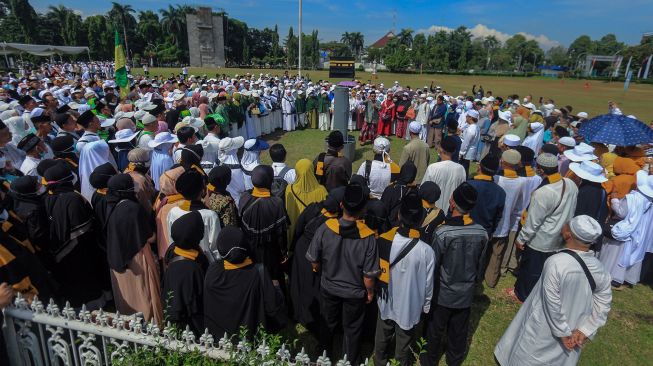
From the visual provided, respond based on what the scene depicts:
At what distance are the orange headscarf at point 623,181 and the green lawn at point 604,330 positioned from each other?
5.57 ft

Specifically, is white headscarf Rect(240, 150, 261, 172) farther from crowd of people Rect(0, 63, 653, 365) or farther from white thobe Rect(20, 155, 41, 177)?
white thobe Rect(20, 155, 41, 177)

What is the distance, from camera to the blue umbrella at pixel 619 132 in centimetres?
530

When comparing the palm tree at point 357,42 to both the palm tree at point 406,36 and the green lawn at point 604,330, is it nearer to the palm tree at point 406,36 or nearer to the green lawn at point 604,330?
the palm tree at point 406,36

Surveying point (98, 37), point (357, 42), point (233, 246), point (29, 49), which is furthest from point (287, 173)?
point (357, 42)

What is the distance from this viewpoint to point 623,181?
5.21m

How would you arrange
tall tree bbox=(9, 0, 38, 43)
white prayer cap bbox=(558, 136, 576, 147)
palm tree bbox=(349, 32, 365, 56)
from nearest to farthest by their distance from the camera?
white prayer cap bbox=(558, 136, 576, 147) < tall tree bbox=(9, 0, 38, 43) < palm tree bbox=(349, 32, 365, 56)

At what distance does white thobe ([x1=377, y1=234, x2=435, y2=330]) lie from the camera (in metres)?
3.24

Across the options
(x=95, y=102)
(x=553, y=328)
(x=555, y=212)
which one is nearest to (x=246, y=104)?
(x=95, y=102)

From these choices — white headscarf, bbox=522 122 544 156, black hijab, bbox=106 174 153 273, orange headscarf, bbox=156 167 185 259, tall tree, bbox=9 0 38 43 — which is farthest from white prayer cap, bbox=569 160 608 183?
tall tree, bbox=9 0 38 43

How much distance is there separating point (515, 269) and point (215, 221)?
5237mm

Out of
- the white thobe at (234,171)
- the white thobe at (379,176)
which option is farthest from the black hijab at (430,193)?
the white thobe at (234,171)

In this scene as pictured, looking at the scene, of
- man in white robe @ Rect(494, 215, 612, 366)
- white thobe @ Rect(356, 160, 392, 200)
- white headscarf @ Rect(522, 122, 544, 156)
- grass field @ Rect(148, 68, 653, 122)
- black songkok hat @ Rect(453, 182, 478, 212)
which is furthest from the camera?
grass field @ Rect(148, 68, 653, 122)

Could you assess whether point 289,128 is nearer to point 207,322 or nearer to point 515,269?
point 515,269

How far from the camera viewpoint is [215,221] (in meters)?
3.64
